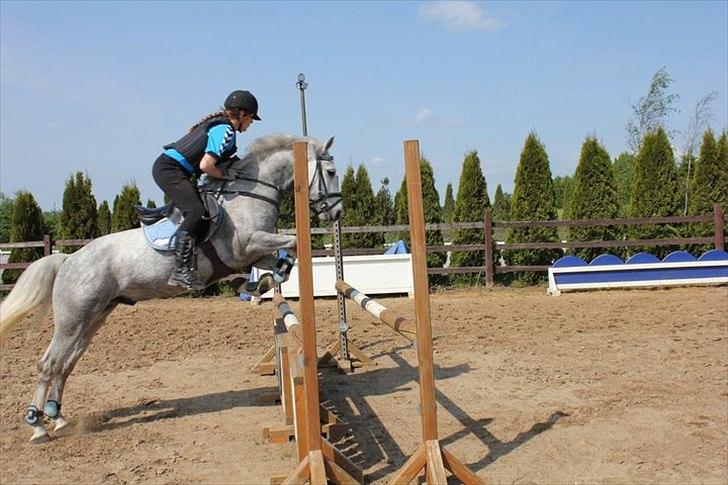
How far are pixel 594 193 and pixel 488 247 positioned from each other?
9.38ft

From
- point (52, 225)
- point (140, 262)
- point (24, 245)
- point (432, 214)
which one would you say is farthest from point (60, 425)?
point (52, 225)

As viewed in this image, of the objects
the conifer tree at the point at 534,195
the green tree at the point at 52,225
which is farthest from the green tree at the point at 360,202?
the green tree at the point at 52,225

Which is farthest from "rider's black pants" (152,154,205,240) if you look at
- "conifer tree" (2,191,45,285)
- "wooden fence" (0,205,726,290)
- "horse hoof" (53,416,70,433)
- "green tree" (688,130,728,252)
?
"green tree" (688,130,728,252)

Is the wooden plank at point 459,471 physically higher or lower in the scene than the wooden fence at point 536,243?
lower

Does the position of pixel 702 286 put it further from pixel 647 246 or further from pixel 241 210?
pixel 241 210

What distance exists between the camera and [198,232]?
4172mm

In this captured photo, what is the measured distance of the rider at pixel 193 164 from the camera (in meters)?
4.13

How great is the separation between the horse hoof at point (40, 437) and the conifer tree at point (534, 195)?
34.2 feet

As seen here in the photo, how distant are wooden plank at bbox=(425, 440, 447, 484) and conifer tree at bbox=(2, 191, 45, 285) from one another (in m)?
13.1

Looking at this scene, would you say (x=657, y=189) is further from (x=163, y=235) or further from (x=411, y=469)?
(x=411, y=469)

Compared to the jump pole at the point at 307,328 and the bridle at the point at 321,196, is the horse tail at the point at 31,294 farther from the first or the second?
the jump pole at the point at 307,328

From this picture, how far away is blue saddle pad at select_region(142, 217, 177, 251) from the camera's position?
423 centimetres

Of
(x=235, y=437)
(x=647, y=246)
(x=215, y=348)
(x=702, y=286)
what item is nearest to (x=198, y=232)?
(x=235, y=437)

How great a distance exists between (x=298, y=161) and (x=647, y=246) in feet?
38.5
